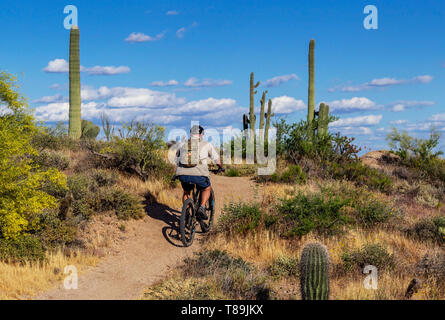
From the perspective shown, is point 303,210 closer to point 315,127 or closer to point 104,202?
point 104,202

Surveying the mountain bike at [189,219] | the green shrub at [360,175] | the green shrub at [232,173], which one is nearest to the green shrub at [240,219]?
the mountain bike at [189,219]

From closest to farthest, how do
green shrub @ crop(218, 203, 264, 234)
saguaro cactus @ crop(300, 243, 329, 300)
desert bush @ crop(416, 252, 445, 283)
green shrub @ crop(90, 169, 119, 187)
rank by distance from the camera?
1. saguaro cactus @ crop(300, 243, 329, 300)
2. desert bush @ crop(416, 252, 445, 283)
3. green shrub @ crop(218, 203, 264, 234)
4. green shrub @ crop(90, 169, 119, 187)

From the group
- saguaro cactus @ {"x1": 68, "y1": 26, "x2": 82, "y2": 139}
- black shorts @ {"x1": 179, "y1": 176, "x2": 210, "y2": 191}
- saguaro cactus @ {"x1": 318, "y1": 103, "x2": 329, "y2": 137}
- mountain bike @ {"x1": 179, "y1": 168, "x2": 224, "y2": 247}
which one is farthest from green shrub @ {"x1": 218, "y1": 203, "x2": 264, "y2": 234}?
saguaro cactus @ {"x1": 68, "y1": 26, "x2": 82, "y2": 139}

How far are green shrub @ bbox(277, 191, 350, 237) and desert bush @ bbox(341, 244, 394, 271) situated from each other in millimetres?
1357

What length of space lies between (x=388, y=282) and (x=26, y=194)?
6.82 m

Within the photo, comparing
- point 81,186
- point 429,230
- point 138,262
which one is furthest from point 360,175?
point 138,262

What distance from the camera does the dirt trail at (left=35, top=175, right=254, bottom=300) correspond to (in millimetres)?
6934

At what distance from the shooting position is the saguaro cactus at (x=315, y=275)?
18.9 ft

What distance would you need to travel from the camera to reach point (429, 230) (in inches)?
406

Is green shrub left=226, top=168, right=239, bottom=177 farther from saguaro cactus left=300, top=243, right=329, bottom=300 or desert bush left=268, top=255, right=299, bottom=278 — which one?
saguaro cactus left=300, top=243, right=329, bottom=300

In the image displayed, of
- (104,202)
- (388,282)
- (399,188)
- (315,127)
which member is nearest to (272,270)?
(388,282)

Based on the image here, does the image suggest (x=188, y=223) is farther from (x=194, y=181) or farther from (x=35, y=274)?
(x=35, y=274)

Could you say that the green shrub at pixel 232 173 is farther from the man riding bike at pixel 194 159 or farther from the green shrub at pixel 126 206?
the man riding bike at pixel 194 159

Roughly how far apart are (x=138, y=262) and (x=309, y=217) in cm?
384
